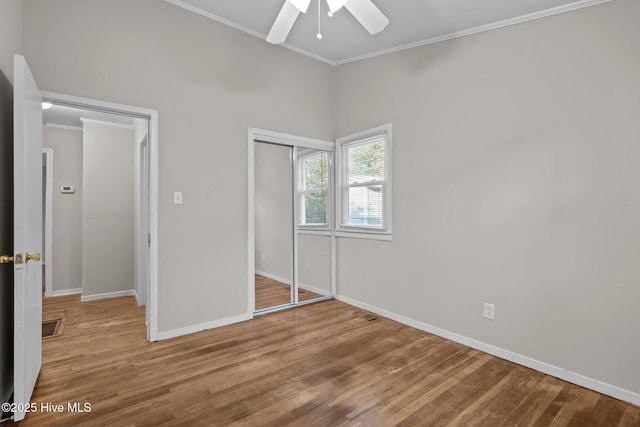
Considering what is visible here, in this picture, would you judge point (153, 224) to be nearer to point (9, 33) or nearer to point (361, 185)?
point (9, 33)

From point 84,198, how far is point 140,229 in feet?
3.61

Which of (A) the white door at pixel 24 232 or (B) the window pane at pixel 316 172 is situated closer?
(A) the white door at pixel 24 232

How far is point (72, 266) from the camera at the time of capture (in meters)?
4.72

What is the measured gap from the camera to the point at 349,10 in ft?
6.82

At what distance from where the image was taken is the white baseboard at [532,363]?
2104mm

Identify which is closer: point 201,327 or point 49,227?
point 201,327

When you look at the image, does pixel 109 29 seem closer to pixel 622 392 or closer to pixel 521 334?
pixel 521 334

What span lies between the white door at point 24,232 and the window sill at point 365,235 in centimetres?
298

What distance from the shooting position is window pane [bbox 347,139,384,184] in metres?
3.77

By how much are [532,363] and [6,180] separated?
155 inches

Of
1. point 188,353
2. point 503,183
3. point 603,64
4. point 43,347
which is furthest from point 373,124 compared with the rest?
point 43,347

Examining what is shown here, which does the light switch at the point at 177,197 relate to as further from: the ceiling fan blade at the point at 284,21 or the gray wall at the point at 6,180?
the ceiling fan blade at the point at 284,21

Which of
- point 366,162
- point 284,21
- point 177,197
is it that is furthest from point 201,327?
point 284,21

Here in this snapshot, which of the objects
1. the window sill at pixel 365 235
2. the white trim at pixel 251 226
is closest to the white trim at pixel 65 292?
the white trim at pixel 251 226
